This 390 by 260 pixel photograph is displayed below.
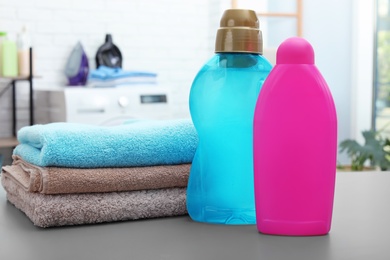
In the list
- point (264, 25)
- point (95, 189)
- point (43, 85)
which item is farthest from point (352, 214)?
point (264, 25)

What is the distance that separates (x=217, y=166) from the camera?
2.20ft

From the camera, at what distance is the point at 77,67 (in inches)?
153

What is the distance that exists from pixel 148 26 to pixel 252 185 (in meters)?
3.71

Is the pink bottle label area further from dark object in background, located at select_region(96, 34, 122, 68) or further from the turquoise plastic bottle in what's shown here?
dark object in background, located at select_region(96, 34, 122, 68)

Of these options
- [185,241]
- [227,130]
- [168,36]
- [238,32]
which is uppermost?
[168,36]

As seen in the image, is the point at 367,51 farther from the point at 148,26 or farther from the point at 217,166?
the point at 217,166

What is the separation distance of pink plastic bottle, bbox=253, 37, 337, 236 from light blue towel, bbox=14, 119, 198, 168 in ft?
0.49

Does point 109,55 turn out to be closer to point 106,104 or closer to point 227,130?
point 106,104

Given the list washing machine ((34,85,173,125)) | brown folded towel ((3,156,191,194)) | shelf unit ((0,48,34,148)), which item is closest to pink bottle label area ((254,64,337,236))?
brown folded towel ((3,156,191,194))

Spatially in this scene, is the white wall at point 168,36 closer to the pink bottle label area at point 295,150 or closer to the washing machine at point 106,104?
the washing machine at point 106,104

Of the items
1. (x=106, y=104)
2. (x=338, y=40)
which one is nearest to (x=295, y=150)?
(x=106, y=104)

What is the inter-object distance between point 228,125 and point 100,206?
0.55 feet

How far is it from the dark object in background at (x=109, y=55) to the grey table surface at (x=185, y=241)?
3.31 m

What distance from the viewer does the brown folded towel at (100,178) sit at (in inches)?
25.7
